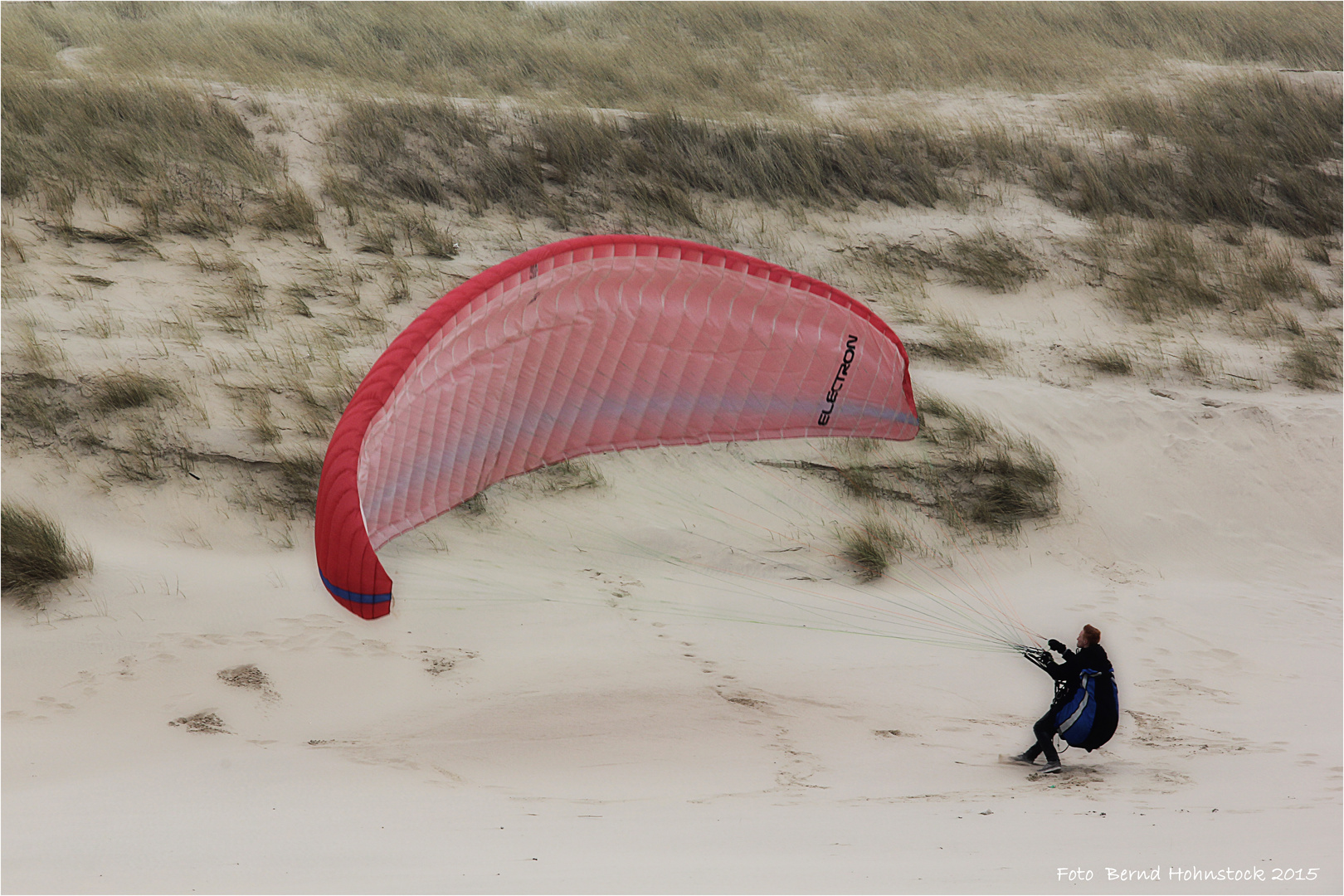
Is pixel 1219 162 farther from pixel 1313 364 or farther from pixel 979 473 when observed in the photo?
pixel 979 473

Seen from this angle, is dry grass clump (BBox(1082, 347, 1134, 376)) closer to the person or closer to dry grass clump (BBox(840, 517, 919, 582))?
dry grass clump (BBox(840, 517, 919, 582))

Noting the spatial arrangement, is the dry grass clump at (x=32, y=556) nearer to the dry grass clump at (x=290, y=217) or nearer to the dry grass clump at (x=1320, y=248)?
the dry grass clump at (x=290, y=217)

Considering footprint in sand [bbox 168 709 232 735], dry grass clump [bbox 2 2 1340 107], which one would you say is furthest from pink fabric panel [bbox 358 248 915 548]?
dry grass clump [bbox 2 2 1340 107]

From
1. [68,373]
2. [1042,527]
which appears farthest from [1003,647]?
[68,373]

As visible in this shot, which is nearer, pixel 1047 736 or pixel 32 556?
pixel 1047 736

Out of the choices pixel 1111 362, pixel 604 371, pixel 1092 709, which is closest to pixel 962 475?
pixel 1111 362

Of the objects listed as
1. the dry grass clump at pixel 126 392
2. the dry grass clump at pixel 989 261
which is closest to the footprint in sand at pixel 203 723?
the dry grass clump at pixel 126 392
